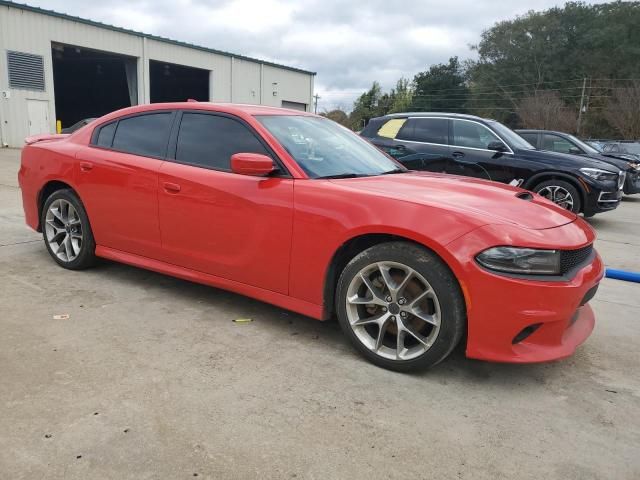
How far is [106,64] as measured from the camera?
31984 millimetres

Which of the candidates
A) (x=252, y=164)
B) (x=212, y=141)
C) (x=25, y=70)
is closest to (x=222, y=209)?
(x=252, y=164)

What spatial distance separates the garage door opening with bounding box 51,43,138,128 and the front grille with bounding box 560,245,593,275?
28.0 metres

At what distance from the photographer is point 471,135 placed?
26.9 feet

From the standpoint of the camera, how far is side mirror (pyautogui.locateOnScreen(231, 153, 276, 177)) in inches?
126

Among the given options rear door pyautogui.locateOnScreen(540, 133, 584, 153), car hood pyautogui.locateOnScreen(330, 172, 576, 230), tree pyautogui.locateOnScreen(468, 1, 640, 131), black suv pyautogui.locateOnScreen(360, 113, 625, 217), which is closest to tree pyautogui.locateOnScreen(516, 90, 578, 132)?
A: tree pyautogui.locateOnScreen(468, 1, 640, 131)

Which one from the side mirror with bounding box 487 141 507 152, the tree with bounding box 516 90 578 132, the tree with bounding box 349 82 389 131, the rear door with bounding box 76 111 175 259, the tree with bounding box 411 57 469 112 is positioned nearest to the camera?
the rear door with bounding box 76 111 175 259

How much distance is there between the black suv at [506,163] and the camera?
7.99 meters

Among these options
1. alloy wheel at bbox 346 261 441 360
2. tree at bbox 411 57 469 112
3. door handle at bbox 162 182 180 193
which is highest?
tree at bbox 411 57 469 112

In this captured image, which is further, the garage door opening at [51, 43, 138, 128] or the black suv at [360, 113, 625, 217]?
the garage door opening at [51, 43, 138, 128]

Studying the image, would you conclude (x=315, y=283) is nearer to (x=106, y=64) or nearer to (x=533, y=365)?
(x=533, y=365)

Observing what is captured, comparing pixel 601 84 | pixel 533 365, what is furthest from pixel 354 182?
pixel 601 84

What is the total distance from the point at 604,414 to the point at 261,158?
2344 mm

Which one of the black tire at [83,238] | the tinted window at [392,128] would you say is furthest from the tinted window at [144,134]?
the tinted window at [392,128]

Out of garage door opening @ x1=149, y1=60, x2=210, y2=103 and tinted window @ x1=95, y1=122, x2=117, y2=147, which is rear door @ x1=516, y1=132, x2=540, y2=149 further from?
garage door opening @ x1=149, y1=60, x2=210, y2=103
